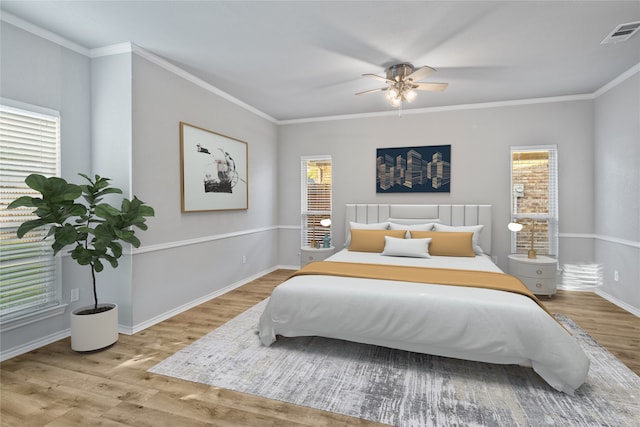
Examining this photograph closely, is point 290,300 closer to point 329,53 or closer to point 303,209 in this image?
point 329,53

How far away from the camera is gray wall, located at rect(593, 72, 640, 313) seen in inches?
146

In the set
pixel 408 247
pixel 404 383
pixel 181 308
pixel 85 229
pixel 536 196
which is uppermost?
pixel 536 196

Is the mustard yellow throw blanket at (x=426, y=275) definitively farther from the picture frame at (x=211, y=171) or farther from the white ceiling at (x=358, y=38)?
the white ceiling at (x=358, y=38)

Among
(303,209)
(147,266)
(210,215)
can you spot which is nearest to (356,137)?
(303,209)

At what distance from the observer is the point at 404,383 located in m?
2.38

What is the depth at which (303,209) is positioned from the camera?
602 cm

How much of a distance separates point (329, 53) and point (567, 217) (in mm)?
4125

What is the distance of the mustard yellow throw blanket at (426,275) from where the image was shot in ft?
9.09

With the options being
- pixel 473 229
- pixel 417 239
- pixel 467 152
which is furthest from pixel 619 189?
pixel 417 239

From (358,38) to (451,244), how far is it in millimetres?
2750

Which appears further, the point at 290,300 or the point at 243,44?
the point at 243,44

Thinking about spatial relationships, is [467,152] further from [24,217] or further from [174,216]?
[24,217]

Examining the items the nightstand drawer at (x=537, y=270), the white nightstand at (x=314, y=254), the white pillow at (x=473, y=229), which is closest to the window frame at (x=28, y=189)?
the white nightstand at (x=314, y=254)

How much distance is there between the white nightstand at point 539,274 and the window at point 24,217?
5340 millimetres
